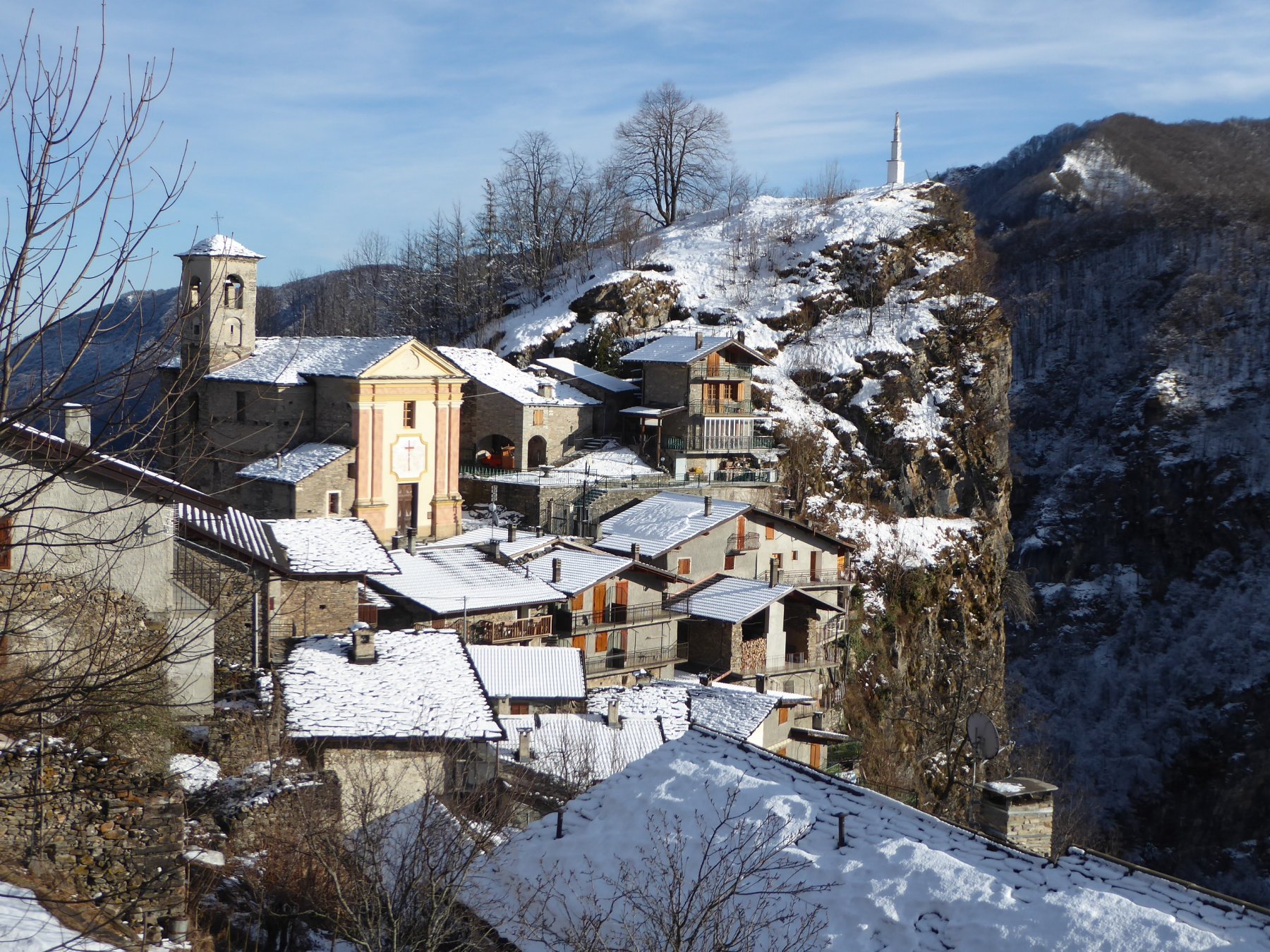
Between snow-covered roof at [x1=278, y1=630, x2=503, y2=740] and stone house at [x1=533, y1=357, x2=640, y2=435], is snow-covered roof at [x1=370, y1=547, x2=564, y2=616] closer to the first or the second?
→ snow-covered roof at [x1=278, y1=630, x2=503, y2=740]

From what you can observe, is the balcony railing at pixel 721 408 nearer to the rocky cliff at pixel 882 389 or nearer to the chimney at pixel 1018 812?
the rocky cliff at pixel 882 389

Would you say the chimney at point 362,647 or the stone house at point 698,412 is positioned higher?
the stone house at point 698,412

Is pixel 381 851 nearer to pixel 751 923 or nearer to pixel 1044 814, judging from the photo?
pixel 751 923

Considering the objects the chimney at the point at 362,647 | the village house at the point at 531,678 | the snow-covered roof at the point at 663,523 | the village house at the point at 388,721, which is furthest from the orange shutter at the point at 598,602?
the chimney at the point at 362,647

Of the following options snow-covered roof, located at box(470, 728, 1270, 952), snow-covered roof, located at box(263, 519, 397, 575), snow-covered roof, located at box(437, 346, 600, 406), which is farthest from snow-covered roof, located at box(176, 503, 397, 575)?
snow-covered roof, located at box(437, 346, 600, 406)

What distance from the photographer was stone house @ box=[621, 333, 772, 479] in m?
41.3

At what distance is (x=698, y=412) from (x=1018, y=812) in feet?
102

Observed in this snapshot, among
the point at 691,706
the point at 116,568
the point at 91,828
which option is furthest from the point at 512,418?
the point at 91,828

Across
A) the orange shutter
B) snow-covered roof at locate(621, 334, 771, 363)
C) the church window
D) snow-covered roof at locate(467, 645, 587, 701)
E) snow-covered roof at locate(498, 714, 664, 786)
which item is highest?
the church window

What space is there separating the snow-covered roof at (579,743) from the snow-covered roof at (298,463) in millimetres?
13491

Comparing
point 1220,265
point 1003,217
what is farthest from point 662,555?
point 1003,217

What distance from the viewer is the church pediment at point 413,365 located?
112 ft

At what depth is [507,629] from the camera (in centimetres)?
2738

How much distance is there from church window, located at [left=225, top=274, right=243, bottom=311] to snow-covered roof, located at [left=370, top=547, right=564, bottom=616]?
36.8 feet
